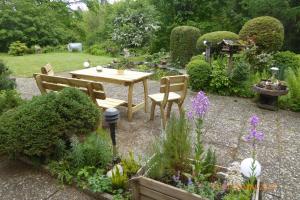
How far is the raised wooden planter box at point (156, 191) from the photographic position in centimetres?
187

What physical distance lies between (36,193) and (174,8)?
44.0 ft

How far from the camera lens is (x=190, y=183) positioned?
192 cm

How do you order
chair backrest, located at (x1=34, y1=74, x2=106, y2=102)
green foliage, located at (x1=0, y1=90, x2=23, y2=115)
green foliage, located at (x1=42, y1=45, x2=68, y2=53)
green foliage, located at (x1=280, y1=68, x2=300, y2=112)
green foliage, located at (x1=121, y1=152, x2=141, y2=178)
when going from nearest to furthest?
green foliage, located at (x1=121, y1=152, x2=141, y2=178) → chair backrest, located at (x1=34, y1=74, x2=106, y2=102) → green foliage, located at (x1=0, y1=90, x2=23, y2=115) → green foliage, located at (x1=280, y1=68, x2=300, y2=112) → green foliage, located at (x1=42, y1=45, x2=68, y2=53)

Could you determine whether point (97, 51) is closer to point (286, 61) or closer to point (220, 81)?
point (220, 81)

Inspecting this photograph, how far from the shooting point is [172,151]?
221 centimetres

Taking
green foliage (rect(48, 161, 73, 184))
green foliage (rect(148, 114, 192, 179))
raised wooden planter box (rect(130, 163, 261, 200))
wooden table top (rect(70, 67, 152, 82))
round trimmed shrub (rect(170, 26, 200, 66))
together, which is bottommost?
green foliage (rect(48, 161, 73, 184))

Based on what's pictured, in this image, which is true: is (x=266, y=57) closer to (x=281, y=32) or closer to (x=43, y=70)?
(x=281, y=32)

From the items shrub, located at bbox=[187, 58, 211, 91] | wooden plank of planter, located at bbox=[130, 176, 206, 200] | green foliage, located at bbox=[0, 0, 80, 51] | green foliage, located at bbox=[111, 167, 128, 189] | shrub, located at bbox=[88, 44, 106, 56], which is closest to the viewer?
wooden plank of planter, located at bbox=[130, 176, 206, 200]

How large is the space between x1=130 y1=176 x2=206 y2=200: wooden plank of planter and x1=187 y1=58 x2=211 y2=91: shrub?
14.1ft

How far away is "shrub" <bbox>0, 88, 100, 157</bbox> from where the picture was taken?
2.60m

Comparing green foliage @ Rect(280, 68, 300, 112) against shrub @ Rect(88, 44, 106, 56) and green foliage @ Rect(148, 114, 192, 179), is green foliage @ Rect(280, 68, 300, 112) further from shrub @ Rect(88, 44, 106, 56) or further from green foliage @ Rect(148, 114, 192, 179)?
shrub @ Rect(88, 44, 106, 56)

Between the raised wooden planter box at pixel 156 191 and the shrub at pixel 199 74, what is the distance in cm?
418

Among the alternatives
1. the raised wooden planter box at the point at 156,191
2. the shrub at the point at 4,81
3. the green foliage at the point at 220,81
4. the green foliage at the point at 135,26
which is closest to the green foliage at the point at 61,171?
the raised wooden planter box at the point at 156,191

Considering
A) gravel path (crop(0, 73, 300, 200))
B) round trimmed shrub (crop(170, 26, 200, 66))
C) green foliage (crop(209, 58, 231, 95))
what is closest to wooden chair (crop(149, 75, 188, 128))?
gravel path (crop(0, 73, 300, 200))
